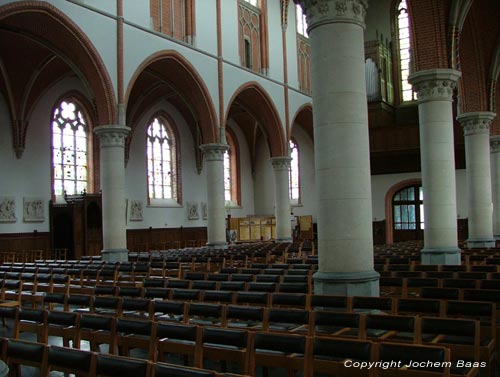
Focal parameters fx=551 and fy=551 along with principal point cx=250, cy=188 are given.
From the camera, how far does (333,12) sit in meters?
8.44

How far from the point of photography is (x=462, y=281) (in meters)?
8.60

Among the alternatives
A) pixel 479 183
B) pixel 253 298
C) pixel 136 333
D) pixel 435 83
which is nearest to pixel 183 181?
pixel 479 183

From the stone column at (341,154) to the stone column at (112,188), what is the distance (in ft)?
39.1

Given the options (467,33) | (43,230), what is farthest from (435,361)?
(43,230)

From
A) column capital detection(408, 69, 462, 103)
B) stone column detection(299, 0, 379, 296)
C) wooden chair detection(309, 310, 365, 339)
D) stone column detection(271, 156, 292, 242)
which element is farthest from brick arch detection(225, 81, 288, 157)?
wooden chair detection(309, 310, 365, 339)

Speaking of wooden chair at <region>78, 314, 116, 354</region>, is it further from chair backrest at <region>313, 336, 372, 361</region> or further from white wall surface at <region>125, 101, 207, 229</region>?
white wall surface at <region>125, 101, 207, 229</region>

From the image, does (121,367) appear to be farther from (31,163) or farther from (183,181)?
(183,181)

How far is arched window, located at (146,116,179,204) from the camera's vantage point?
29766 millimetres

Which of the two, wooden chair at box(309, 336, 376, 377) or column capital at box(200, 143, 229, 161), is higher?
column capital at box(200, 143, 229, 161)

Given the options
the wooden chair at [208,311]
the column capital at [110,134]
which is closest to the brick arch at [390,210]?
the column capital at [110,134]

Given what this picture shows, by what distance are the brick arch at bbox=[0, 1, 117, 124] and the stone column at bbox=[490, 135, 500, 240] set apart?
16.6 m

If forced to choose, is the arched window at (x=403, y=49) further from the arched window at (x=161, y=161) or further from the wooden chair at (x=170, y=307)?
the wooden chair at (x=170, y=307)

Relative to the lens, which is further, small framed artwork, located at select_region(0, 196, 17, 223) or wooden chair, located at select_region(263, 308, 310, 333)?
small framed artwork, located at select_region(0, 196, 17, 223)

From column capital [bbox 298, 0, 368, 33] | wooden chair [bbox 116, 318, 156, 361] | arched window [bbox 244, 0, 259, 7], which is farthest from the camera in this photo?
arched window [bbox 244, 0, 259, 7]
